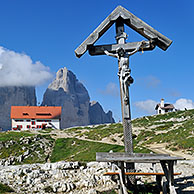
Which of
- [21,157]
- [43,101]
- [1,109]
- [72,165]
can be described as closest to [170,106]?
[21,157]

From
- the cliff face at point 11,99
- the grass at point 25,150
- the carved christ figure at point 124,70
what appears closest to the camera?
the carved christ figure at point 124,70

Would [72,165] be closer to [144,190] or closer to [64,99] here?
[144,190]

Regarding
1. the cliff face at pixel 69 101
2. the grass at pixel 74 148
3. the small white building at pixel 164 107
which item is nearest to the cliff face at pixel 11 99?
the cliff face at pixel 69 101

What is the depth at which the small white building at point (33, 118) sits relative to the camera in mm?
88562

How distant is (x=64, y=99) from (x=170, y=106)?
331 ft

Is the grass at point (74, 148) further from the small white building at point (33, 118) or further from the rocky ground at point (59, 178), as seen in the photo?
the small white building at point (33, 118)

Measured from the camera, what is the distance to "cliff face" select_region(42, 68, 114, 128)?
576 feet

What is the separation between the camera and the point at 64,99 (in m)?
183

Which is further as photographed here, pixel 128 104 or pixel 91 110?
pixel 91 110

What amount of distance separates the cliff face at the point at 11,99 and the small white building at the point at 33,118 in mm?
59877

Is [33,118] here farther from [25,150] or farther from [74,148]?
[74,148]

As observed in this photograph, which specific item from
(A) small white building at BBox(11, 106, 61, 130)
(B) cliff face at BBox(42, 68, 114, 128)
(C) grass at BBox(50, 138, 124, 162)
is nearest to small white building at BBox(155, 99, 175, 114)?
(A) small white building at BBox(11, 106, 61, 130)

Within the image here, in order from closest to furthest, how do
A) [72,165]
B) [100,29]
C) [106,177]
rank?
[100,29] → [106,177] → [72,165]

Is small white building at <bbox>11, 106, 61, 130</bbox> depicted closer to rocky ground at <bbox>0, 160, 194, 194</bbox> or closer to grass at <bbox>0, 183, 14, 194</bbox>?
rocky ground at <bbox>0, 160, 194, 194</bbox>
